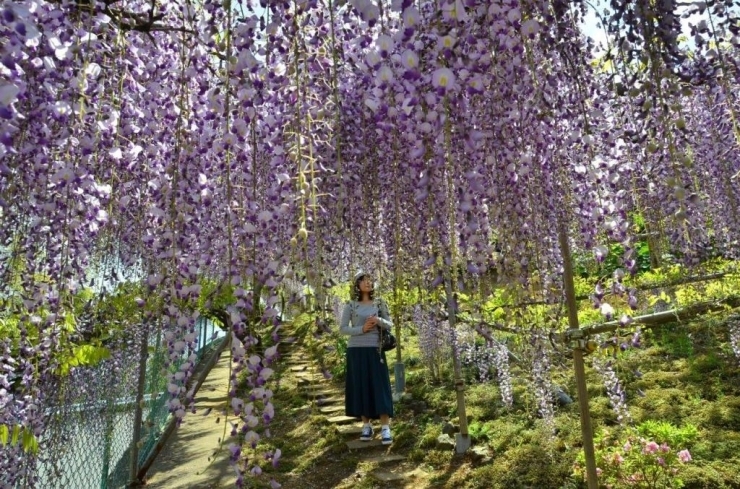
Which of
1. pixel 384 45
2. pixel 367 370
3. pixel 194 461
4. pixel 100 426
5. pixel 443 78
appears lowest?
pixel 194 461

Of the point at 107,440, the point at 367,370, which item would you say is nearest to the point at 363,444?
the point at 367,370

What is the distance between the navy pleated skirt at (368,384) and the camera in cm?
500

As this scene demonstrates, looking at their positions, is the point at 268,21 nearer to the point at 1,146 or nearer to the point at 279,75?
the point at 279,75

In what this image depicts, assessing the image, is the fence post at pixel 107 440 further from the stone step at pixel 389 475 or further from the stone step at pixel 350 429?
the stone step at pixel 350 429

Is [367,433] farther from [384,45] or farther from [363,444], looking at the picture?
[384,45]

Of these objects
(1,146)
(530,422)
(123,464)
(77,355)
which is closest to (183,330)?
(77,355)

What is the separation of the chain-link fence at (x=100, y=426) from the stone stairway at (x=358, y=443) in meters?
1.36

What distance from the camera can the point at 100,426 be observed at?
3783mm

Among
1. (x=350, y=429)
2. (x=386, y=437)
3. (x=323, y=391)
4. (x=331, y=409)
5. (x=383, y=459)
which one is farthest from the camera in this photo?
(x=323, y=391)

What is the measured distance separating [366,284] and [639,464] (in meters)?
2.47

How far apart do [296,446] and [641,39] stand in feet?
15.7

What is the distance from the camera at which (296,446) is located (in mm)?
5410

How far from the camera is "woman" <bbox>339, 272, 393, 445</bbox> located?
496 centimetres

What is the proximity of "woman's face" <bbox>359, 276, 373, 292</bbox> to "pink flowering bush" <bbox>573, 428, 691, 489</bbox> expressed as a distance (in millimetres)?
2157
